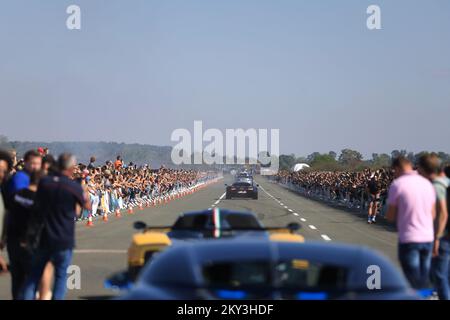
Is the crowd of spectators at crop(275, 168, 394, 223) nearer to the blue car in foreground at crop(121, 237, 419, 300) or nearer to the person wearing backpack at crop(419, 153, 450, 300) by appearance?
the person wearing backpack at crop(419, 153, 450, 300)

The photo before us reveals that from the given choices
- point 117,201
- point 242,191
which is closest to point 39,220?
point 117,201

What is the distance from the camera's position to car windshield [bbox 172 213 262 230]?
425 inches

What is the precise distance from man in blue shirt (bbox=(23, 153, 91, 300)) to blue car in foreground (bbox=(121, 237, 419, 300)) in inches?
105

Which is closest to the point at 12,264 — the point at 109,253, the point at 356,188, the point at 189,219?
the point at 189,219

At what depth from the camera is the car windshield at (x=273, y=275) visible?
4902mm

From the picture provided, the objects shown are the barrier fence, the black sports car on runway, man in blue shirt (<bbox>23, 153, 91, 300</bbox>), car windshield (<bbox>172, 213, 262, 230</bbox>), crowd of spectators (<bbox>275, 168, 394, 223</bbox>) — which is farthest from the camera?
the black sports car on runway

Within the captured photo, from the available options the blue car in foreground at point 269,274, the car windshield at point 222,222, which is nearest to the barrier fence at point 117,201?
the car windshield at point 222,222

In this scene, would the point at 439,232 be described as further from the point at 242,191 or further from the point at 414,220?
the point at 242,191

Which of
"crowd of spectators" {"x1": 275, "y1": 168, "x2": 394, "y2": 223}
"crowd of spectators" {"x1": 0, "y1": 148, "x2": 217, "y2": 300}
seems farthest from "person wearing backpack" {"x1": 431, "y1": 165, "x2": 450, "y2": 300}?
"crowd of spectators" {"x1": 275, "y1": 168, "x2": 394, "y2": 223}

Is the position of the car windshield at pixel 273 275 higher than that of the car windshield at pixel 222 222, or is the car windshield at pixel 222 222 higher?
the car windshield at pixel 273 275

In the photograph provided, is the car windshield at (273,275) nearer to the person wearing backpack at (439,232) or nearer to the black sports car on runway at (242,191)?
the person wearing backpack at (439,232)

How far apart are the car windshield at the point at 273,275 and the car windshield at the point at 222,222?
542cm

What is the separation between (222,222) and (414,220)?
Result: 10.4 ft

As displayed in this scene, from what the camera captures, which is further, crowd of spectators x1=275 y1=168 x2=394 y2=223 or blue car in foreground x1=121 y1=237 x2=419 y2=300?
crowd of spectators x1=275 y1=168 x2=394 y2=223
